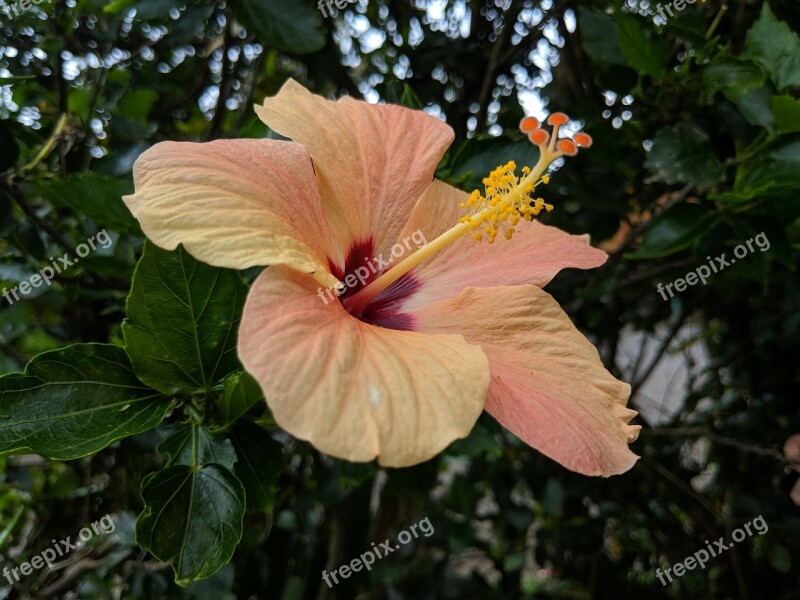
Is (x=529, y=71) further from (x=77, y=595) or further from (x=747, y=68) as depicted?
(x=77, y=595)

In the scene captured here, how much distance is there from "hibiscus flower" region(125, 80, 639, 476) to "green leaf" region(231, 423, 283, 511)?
0.23 metres

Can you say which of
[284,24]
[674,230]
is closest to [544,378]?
[674,230]

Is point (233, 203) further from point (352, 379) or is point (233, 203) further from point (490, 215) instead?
point (490, 215)

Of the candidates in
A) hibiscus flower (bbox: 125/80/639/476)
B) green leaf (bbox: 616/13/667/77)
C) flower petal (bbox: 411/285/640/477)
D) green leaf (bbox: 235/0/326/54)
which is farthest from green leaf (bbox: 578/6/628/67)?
flower petal (bbox: 411/285/640/477)

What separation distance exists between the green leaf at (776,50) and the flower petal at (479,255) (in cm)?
65

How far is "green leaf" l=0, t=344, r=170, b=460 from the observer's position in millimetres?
719

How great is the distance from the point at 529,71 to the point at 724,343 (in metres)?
1.59

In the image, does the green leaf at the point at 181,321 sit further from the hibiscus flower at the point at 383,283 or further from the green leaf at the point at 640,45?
the green leaf at the point at 640,45

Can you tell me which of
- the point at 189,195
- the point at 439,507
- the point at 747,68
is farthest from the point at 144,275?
the point at 439,507

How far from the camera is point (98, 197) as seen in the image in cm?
98

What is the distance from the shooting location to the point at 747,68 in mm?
1172

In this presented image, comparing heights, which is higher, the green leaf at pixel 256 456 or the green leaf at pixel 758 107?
the green leaf at pixel 256 456

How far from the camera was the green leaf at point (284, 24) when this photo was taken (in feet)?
3.88

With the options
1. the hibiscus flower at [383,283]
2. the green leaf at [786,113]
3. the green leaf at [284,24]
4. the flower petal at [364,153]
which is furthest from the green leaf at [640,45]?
the green leaf at [284,24]
